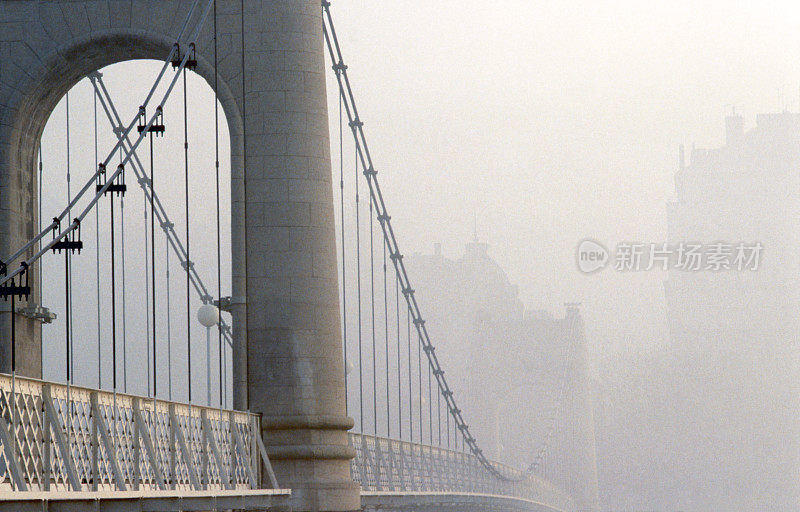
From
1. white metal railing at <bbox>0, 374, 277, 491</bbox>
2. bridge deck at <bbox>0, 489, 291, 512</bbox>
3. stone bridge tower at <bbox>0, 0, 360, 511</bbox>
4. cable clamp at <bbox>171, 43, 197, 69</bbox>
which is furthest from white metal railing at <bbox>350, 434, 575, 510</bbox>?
bridge deck at <bbox>0, 489, 291, 512</bbox>

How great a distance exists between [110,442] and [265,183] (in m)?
8.55

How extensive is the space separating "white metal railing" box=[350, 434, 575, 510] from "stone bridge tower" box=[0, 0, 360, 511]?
4868 millimetres

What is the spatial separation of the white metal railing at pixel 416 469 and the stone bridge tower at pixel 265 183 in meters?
4.87

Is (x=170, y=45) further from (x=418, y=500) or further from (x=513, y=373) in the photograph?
(x=513, y=373)

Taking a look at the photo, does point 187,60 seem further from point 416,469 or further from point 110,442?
point 416,469

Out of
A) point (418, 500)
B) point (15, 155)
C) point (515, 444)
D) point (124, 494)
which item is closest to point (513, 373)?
point (515, 444)

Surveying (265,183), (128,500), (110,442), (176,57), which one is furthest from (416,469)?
(128,500)

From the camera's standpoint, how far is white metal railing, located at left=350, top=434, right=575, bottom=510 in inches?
1157

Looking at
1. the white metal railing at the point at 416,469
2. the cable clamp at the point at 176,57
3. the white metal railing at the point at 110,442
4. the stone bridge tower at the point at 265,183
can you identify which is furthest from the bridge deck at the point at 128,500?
the white metal railing at the point at 416,469

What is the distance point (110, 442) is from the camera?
1544cm

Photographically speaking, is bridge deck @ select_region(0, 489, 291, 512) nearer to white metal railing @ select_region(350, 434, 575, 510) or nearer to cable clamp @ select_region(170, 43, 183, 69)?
cable clamp @ select_region(170, 43, 183, 69)

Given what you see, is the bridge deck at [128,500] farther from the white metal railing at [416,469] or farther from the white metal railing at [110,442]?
the white metal railing at [416,469]

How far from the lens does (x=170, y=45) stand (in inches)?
1007

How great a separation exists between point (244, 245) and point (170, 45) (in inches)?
144
